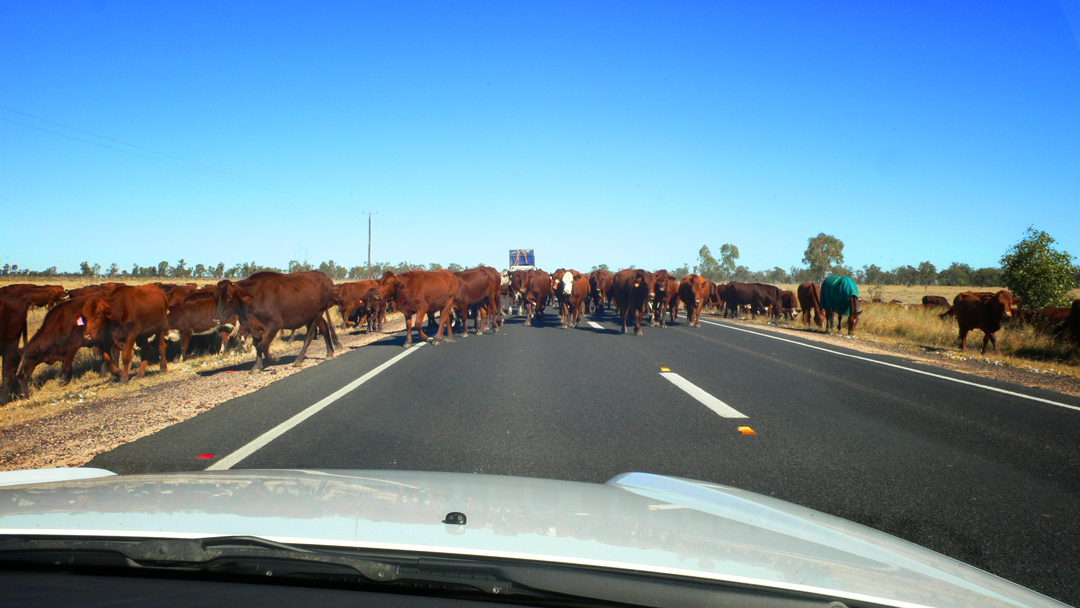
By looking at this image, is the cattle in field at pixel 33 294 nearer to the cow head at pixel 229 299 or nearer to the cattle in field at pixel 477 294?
the cow head at pixel 229 299

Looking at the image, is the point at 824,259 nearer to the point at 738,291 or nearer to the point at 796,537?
the point at 738,291

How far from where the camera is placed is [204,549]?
1877 millimetres

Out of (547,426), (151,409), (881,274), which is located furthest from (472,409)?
(881,274)

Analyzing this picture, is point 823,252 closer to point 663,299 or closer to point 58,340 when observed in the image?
point 663,299

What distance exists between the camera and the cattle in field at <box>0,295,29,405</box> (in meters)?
9.71

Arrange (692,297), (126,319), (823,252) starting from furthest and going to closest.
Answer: (823,252) → (692,297) → (126,319)

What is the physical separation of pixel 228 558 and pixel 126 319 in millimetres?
11477

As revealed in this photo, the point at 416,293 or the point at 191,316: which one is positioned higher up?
the point at 416,293

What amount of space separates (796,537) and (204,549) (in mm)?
1995

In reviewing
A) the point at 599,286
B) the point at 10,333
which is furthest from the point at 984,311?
the point at 10,333

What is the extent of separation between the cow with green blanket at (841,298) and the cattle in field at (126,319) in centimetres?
2132

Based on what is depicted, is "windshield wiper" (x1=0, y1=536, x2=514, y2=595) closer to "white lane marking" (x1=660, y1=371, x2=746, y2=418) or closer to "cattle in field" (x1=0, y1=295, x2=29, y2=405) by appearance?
"white lane marking" (x1=660, y1=371, x2=746, y2=418)

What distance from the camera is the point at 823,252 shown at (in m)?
85.1

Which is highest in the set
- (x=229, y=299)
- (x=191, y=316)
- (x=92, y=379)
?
(x=229, y=299)
